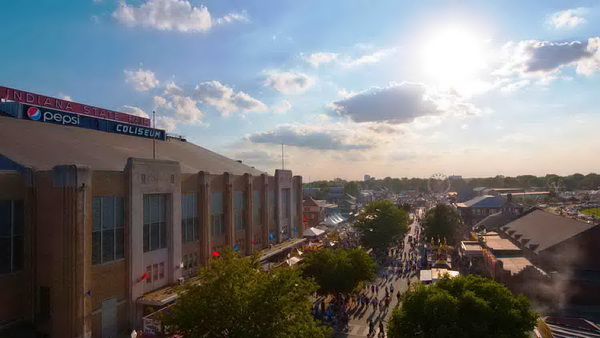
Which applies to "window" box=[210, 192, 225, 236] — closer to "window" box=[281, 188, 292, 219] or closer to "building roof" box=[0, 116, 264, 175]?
"building roof" box=[0, 116, 264, 175]

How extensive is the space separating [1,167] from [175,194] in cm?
1152

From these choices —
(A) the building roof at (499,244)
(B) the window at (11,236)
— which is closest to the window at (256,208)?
(B) the window at (11,236)

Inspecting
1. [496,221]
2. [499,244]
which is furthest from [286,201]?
[496,221]

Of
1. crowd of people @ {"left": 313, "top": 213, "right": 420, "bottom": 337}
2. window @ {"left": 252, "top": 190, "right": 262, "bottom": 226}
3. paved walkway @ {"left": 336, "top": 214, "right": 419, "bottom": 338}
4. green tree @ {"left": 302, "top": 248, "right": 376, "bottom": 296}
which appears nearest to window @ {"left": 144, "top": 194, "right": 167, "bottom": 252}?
green tree @ {"left": 302, "top": 248, "right": 376, "bottom": 296}

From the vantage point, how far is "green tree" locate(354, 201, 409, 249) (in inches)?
2434

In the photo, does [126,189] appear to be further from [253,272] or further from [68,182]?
[253,272]

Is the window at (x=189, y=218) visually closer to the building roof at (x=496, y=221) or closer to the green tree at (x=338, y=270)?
the green tree at (x=338, y=270)

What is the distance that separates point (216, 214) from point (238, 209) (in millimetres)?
4754

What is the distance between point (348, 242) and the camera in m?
67.8

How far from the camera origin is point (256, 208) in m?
48.2

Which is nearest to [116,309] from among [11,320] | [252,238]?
[11,320]

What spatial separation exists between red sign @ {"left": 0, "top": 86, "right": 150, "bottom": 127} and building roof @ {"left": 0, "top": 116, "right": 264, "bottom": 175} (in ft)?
7.77

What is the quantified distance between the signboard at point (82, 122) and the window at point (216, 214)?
8742 mm

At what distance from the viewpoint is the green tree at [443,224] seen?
64250mm
